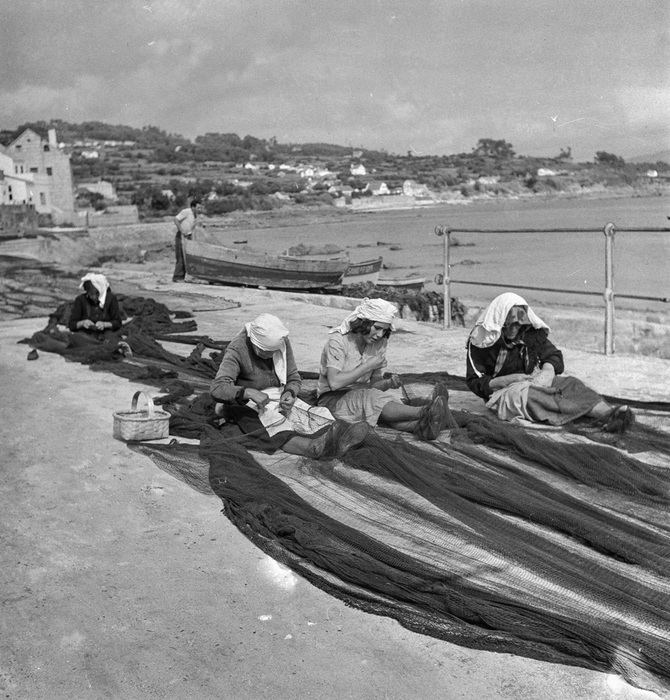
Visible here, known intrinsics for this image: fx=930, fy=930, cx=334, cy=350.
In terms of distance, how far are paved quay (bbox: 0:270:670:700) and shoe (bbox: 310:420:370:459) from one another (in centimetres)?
72

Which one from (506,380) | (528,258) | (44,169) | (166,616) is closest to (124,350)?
(506,380)

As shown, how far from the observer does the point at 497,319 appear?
552 centimetres

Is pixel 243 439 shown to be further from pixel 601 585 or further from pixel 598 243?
pixel 598 243

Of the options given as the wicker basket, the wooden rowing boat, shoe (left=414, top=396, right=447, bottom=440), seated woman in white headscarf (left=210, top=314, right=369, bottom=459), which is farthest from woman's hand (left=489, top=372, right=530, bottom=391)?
the wooden rowing boat

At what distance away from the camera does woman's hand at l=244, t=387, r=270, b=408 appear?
5.18m

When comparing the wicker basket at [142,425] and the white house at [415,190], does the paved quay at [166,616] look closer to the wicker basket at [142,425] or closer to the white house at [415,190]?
the wicker basket at [142,425]

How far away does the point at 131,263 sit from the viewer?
29203 millimetres

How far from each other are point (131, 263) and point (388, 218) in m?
56.5

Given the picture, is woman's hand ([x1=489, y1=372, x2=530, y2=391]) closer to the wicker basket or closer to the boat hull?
the wicker basket

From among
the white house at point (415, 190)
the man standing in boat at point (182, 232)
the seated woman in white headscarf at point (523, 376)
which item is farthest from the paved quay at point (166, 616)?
the white house at point (415, 190)

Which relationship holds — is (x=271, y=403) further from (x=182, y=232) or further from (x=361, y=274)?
(x=361, y=274)

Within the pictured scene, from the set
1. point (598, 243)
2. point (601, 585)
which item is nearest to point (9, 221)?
point (598, 243)

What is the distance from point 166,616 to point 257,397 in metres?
2.17

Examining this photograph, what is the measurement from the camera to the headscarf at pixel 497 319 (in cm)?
549
